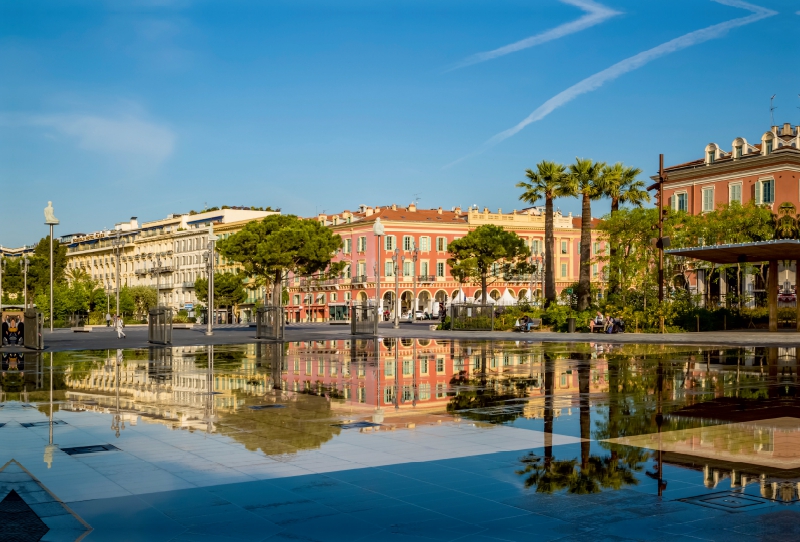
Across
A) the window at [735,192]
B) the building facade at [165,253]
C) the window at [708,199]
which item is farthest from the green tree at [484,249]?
the building facade at [165,253]

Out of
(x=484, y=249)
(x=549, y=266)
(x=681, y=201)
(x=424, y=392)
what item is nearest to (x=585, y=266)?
(x=549, y=266)

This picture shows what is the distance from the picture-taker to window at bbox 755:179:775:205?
62.2 meters

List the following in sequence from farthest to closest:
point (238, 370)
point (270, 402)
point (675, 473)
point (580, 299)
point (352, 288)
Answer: point (352, 288), point (580, 299), point (238, 370), point (270, 402), point (675, 473)

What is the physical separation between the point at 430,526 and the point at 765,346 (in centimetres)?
2831

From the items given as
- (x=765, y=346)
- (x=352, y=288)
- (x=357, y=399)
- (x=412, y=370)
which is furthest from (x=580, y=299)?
(x=352, y=288)

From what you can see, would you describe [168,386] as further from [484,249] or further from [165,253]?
[165,253]

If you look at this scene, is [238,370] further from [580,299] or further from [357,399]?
[580,299]

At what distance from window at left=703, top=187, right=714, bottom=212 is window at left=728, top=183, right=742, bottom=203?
188cm

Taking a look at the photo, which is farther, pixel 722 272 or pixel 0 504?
pixel 722 272

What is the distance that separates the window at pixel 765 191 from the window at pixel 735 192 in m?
1.45

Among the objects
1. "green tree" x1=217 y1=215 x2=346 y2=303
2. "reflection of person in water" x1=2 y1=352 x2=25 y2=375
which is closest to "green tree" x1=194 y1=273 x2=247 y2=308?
"green tree" x1=217 y1=215 x2=346 y2=303

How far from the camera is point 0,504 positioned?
6930mm

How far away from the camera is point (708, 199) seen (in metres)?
67.3

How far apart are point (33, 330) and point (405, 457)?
26.2 meters
